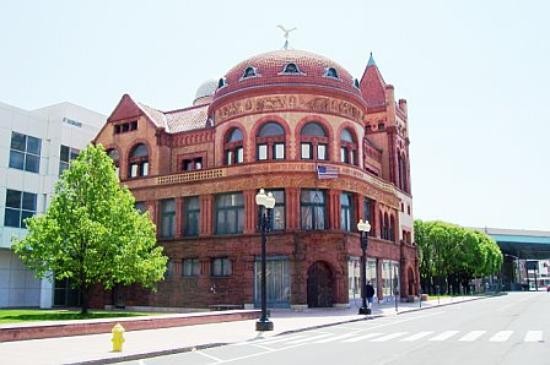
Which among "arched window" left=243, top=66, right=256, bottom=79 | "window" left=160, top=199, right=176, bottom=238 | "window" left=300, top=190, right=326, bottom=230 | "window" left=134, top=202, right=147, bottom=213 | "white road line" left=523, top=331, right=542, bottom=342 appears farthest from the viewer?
"window" left=134, top=202, right=147, bottom=213

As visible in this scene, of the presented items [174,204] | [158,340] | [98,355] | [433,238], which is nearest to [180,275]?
[174,204]

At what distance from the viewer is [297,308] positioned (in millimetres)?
34938

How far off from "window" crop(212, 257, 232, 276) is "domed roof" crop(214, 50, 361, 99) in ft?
40.5

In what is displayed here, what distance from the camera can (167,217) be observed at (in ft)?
141

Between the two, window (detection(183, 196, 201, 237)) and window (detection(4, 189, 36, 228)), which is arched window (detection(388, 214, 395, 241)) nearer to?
window (detection(183, 196, 201, 237))

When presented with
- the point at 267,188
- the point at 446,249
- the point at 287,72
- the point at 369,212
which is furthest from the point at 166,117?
the point at 446,249

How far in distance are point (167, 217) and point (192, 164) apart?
4790 millimetres

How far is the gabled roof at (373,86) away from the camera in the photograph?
174 ft

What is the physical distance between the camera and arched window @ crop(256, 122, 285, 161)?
39.1 meters

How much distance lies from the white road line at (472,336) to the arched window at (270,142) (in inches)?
846

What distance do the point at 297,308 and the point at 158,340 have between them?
58.5 ft

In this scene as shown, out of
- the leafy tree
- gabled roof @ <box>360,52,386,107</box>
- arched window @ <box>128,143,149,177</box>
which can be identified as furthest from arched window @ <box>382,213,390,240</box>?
the leafy tree

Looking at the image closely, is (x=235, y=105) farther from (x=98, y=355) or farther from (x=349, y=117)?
(x=98, y=355)

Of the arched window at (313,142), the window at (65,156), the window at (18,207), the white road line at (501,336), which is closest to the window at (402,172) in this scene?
the arched window at (313,142)
